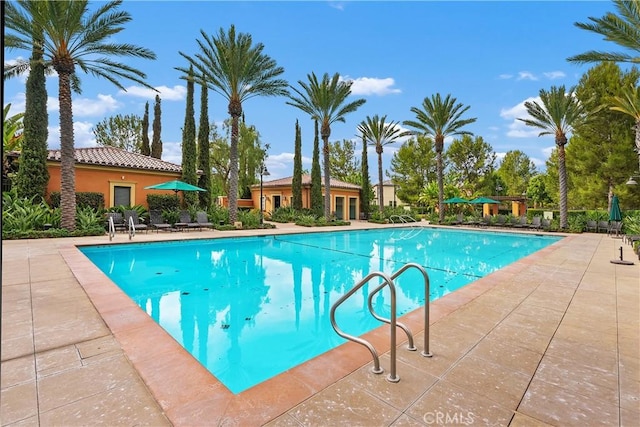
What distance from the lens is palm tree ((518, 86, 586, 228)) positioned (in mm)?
19250

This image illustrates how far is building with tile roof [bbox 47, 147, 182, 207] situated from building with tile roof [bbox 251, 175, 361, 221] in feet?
31.1

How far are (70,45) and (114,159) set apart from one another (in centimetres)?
666

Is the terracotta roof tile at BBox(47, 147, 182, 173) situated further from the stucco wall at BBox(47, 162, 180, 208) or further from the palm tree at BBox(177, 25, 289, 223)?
the palm tree at BBox(177, 25, 289, 223)

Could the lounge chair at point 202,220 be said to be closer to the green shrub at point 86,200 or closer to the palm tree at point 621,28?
the green shrub at point 86,200

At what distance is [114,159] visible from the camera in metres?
18.8

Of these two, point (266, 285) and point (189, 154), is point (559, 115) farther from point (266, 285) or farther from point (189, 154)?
point (189, 154)

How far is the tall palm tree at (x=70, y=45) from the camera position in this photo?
40.7 ft

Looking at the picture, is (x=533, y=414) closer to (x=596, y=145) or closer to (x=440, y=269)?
(x=440, y=269)

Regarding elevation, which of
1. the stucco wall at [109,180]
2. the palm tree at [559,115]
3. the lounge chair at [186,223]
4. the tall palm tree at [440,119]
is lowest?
the lounge chair at [186,223]

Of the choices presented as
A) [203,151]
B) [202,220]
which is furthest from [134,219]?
[203,151]

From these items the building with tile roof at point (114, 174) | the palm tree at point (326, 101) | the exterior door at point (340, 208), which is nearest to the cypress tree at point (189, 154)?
the building with tile roof at point (114, 174)

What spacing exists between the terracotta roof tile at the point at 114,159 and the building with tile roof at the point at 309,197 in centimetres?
923

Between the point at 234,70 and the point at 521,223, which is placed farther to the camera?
the point at 521,223

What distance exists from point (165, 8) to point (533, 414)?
32.8 feet
